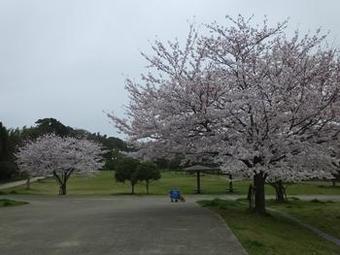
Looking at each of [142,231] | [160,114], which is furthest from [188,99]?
[142,231]

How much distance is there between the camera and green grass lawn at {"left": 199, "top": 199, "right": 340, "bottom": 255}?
13656 mm

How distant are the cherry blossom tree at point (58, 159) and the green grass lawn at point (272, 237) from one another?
32.5 m

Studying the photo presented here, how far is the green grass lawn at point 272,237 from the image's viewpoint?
1366cm

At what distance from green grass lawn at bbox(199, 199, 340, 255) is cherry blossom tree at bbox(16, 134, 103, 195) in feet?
107

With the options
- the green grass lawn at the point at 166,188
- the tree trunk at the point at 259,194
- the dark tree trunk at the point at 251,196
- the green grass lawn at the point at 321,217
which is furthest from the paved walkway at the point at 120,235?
the green grass lawn at the point at 166,188

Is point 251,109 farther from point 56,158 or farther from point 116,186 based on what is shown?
point 116,186

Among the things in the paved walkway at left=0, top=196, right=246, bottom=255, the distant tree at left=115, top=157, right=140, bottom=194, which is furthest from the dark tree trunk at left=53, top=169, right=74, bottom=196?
the paved walkway at left=0, top=196, right=246, bottom=255

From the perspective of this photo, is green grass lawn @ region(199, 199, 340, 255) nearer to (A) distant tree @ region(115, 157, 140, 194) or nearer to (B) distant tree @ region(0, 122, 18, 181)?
(A) distant tree @ region(115, 157, 140, 194)

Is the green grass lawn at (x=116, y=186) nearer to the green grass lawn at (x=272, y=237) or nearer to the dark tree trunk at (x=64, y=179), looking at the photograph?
the dark tree trunk at (x=64, y=179)

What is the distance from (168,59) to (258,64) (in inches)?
150

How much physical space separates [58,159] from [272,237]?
38300 mm

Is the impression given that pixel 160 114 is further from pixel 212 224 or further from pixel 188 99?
pixel 212 224

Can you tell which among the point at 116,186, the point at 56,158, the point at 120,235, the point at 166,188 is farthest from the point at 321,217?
the point at 116,186

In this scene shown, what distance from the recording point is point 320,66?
872 inches
